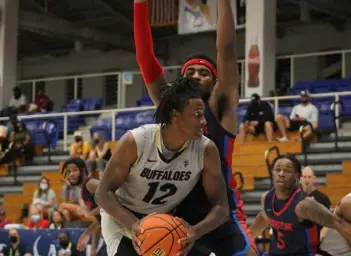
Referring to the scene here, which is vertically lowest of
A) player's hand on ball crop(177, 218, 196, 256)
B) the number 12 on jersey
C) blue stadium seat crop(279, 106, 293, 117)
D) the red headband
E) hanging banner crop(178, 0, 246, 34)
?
player's hand on ball crop(177, 218, 196, 256)

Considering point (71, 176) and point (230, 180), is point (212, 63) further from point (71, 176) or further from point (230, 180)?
point (71, 176)

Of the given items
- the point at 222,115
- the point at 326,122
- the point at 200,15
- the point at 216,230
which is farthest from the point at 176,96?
the point at 200,15

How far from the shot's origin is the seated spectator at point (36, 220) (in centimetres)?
1410

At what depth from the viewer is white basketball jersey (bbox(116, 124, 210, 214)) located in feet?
15.6

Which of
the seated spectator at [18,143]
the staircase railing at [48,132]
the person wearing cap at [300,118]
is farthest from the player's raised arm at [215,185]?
the seated spectator at [18,143]

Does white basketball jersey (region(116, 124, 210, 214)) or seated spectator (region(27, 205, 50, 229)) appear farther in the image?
seated spectator (region(27, 205, 50, 229))

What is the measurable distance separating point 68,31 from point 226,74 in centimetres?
1948

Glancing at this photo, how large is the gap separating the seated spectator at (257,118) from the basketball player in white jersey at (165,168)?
406 inches

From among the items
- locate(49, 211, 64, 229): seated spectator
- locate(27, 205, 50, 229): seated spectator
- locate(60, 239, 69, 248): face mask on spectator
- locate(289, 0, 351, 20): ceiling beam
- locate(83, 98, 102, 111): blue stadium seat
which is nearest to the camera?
locate(60, 239, 69, 248): face mask on spectator

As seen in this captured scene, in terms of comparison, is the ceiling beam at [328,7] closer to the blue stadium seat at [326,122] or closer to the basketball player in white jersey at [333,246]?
the blue stadium seat at [326,122]

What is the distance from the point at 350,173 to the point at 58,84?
15551 millimetres

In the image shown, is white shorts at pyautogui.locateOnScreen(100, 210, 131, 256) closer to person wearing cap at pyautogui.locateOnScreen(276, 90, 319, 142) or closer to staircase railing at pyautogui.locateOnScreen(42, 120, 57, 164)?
person wearing cap at pyautogui.locateOnScreen(276, 90, 319, 142)

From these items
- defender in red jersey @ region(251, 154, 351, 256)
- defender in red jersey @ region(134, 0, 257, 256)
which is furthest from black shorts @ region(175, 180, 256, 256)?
defender in red jersey @ region(251, 154, 351, 256)

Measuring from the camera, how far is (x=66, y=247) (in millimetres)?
11602
